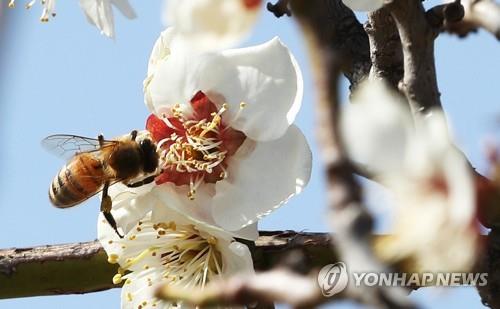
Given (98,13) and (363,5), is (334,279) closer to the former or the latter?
(363,5)

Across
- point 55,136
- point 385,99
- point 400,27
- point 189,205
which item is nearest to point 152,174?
point 189,205

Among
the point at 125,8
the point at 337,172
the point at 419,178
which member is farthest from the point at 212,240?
the point at 337,172

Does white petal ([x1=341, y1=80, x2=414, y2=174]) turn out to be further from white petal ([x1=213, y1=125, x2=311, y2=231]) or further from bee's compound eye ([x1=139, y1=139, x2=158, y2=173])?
bee's compound eye ([x1=139, y1=139, x2=158, y2=173])

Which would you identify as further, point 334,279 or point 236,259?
point 236,259

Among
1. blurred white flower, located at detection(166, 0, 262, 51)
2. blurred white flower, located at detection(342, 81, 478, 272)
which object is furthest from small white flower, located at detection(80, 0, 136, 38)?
blurred white flower, located at detection(342, 81, 478, 272)

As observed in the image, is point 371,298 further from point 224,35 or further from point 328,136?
point 224,35

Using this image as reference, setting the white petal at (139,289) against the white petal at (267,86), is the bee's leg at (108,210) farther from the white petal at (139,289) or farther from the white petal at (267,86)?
the white petal at (267,86)

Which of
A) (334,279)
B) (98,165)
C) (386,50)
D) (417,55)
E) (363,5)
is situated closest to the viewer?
(417,55)

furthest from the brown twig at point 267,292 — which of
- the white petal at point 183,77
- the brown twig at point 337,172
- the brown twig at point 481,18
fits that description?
the white petal at point 183,77
